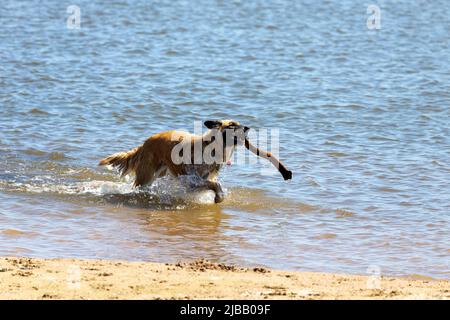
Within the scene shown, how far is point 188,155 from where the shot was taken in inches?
461

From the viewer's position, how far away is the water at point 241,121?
33.6 ft

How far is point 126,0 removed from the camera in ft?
97.6

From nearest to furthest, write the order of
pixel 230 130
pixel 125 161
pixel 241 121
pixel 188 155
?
→ pixel 230 130, pixel 188 155, pixel 125 161, pixel 241 121

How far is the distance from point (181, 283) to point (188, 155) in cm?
401

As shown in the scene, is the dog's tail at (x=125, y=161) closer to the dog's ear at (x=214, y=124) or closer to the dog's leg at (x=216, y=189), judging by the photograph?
the dog's leg at (x=216, y=189)

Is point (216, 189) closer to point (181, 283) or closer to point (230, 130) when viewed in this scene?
point (230, 130)

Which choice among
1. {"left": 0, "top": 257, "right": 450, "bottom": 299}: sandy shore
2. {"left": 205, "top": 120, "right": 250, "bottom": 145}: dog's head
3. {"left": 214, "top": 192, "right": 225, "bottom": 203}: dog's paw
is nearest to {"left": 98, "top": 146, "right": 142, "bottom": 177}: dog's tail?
{"left": 214, "top": 192, "right": 225, "bottom": 203}: dog's paw

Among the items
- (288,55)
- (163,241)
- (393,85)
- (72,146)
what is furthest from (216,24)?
(163,241)

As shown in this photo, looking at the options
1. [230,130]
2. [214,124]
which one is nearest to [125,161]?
[214,124]

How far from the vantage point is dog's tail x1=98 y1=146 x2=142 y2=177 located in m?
12.2

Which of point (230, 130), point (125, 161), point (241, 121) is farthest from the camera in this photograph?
point (241, 121)

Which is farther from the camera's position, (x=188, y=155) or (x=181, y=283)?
(x=188, y=155)

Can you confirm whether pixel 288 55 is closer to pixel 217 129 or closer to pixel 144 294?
pixel 217 129

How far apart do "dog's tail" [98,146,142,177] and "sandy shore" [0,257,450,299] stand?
3.47 meters
